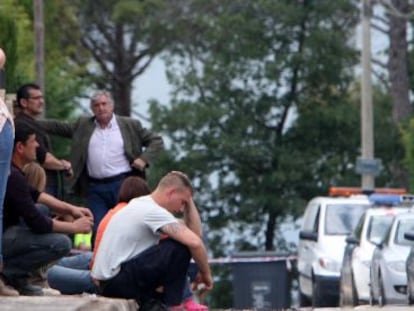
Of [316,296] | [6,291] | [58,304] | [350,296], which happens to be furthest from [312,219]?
[58,304]

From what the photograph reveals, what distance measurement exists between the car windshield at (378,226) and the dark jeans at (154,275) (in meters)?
9.96

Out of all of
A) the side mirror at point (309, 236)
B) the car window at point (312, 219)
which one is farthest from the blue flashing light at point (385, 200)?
the car window at point (312, 219)

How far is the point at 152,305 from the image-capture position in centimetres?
1205

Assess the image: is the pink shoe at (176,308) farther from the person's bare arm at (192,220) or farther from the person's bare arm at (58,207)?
the person's bare arm at (58,207)

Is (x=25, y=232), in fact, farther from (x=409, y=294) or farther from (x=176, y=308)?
(x=409, y=294)

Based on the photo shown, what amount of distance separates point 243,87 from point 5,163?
3234 cm

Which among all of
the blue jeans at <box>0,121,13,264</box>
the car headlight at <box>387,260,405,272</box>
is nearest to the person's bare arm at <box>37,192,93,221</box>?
the blue jeans at <box>0,121,13,264</box>

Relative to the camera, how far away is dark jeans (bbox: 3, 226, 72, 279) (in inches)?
476

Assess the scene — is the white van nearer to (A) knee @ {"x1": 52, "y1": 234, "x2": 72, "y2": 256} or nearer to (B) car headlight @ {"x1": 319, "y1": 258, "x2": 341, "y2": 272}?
(B) car headlight @ {"x1": 319, "y1": 258, "x2": 341, "y2": 272}

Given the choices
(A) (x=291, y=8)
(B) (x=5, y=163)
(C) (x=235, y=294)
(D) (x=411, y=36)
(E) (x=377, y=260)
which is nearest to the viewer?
(B) (x=5, y=163)

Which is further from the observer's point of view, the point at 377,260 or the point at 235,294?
the point at 235,294

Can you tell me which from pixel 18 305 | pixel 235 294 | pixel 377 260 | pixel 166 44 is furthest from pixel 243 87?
pixel 18 305

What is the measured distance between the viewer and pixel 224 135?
41719 mm

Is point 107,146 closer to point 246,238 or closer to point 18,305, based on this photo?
point 18,305
